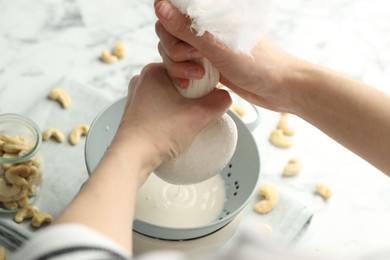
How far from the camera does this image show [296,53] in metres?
1.00

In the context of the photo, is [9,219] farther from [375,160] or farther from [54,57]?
[375,160]

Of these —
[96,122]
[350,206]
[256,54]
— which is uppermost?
[256,54]

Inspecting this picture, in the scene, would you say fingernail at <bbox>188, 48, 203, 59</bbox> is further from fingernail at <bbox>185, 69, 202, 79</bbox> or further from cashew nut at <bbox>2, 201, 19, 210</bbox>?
cashew nut at <bbox>2, 201, 19, 210</bbox>

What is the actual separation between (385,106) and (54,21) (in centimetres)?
63

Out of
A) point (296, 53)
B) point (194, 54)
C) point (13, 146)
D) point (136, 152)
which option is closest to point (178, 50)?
point (194, 54)

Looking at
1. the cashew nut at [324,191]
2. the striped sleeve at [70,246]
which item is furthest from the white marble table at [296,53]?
the striped sleeve at [70,246]

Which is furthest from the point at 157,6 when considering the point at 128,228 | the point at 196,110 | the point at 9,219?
the point at 9,219

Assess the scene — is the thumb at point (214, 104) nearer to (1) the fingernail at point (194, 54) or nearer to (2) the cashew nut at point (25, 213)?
(1) the fingernail at point (194, 54)

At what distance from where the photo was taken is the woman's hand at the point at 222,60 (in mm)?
557

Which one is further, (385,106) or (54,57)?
(54,57)

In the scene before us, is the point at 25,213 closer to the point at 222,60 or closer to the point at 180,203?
the point at 180,203

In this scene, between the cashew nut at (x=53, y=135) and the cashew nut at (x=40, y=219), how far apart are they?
131 millimetres

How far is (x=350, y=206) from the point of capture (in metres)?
0.82

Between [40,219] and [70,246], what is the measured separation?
38 cm
